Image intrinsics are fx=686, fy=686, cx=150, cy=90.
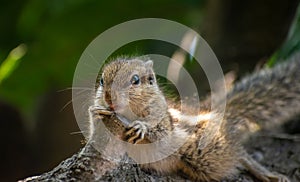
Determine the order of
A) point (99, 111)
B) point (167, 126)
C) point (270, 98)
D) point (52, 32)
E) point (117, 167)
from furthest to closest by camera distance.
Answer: point (52, 32)
point (270, 98)
point (167, 126)
point (99, 111)
point (117, 167)

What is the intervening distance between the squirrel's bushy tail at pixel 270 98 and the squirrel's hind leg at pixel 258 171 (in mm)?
312

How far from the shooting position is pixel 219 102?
231cm

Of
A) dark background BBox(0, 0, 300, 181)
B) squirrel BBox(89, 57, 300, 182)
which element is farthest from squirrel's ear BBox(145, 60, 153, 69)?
dark background BBox(0, 0, 300, 181)

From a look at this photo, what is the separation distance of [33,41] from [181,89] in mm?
861

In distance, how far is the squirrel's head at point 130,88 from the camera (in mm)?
1770

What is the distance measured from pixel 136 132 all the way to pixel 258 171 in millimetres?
456

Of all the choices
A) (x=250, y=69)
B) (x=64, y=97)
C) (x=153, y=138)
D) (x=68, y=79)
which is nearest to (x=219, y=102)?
(x=153, y=138)

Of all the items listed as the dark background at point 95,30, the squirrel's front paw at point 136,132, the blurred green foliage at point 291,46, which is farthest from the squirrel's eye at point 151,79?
the dark background at point 95,30

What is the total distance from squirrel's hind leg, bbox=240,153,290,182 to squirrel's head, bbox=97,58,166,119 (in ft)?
0.94

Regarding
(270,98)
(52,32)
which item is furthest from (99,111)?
(52,32)

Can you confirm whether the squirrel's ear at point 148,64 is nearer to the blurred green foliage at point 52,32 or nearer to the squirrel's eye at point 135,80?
the squirrel's eye at point 135,80

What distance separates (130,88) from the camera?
186 centimetres

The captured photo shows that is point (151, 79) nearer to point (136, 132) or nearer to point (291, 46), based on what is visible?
point (136, 132)

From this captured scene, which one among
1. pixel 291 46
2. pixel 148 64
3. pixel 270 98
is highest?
Result: pixel 291 46
